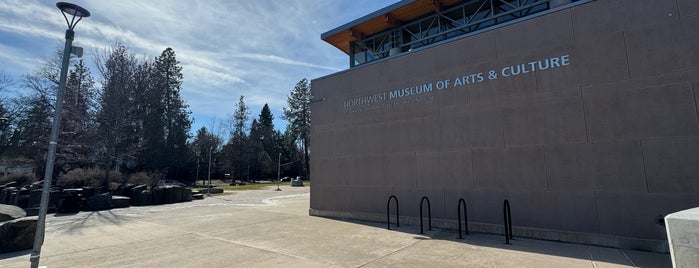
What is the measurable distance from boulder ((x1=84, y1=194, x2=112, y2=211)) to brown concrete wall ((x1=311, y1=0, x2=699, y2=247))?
1223 centimetres

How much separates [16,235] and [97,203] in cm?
829

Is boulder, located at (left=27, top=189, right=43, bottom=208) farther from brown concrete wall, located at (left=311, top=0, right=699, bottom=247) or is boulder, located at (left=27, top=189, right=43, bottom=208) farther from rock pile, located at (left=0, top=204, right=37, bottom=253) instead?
brown concrete wall, located at (left=311, top=0, right=699, bottom=247)

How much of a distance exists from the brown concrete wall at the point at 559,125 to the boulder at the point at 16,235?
8342mm

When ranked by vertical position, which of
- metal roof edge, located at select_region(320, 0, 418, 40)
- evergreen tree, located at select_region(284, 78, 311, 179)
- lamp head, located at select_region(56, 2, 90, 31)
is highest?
evergreen tree, located at select_region(284, 78, 311, 179)

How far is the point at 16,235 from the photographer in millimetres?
6527

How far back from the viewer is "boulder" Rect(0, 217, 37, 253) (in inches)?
251

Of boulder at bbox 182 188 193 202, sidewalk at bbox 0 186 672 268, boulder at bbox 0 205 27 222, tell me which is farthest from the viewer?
boulder at bbox 182 188 193 202

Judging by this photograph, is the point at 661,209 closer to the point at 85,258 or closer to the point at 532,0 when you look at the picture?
the point at 532,0

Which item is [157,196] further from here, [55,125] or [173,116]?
[173,116]

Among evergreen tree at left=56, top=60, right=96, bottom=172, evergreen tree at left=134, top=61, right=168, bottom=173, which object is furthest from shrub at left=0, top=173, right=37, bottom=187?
evergreen tree at left=134, top=61, right=168, bottom=173

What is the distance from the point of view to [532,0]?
9438 millimetres

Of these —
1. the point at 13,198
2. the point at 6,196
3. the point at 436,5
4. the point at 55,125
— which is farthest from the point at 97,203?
the point at 436,5

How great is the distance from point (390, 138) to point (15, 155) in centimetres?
3463

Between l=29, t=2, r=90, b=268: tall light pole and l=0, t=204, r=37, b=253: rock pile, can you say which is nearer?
l=29, t=2, r=90, b=268: tall light pole
